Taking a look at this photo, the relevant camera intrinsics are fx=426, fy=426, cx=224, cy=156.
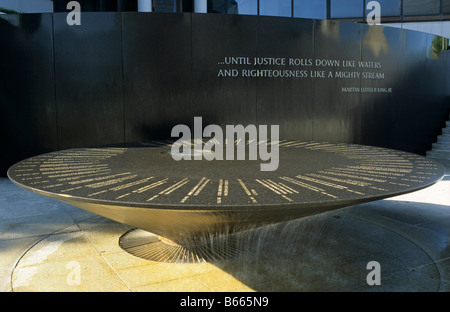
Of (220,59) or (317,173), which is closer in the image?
(317,173)

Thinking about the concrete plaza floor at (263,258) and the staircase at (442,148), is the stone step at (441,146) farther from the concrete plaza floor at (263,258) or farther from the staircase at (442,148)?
the concrete plaza floor at (263,258)

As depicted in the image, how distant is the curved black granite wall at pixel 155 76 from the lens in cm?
765

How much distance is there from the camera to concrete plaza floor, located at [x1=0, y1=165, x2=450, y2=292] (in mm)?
3338

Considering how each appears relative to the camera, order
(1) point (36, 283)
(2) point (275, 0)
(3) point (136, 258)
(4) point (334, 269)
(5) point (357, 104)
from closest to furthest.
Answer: (1) point (36, 283), (4) point (334, 269), (3) point (136, 258), (5) point (357, 104), (2) point (275, 0)

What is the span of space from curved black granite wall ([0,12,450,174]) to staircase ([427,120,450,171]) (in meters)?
3.31

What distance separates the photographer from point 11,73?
791 cm

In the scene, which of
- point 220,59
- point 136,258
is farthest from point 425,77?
point 136,258

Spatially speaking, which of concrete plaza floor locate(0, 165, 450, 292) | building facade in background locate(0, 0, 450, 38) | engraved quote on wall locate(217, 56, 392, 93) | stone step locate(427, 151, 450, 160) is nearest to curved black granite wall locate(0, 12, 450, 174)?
engraved quote on wall locate(217, 56, 392, 93)

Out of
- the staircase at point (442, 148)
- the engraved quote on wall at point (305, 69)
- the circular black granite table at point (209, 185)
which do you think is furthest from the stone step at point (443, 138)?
the circular black granite table at point (209, 185)

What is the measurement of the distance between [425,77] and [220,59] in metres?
5.47

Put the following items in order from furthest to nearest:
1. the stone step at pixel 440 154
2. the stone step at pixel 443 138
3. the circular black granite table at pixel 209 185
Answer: the stone step at pixel 443 138
the stone step at pixel 440 154
the circular black granite table at pixel 209 185

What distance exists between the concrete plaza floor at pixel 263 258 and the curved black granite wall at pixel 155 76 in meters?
2.67
